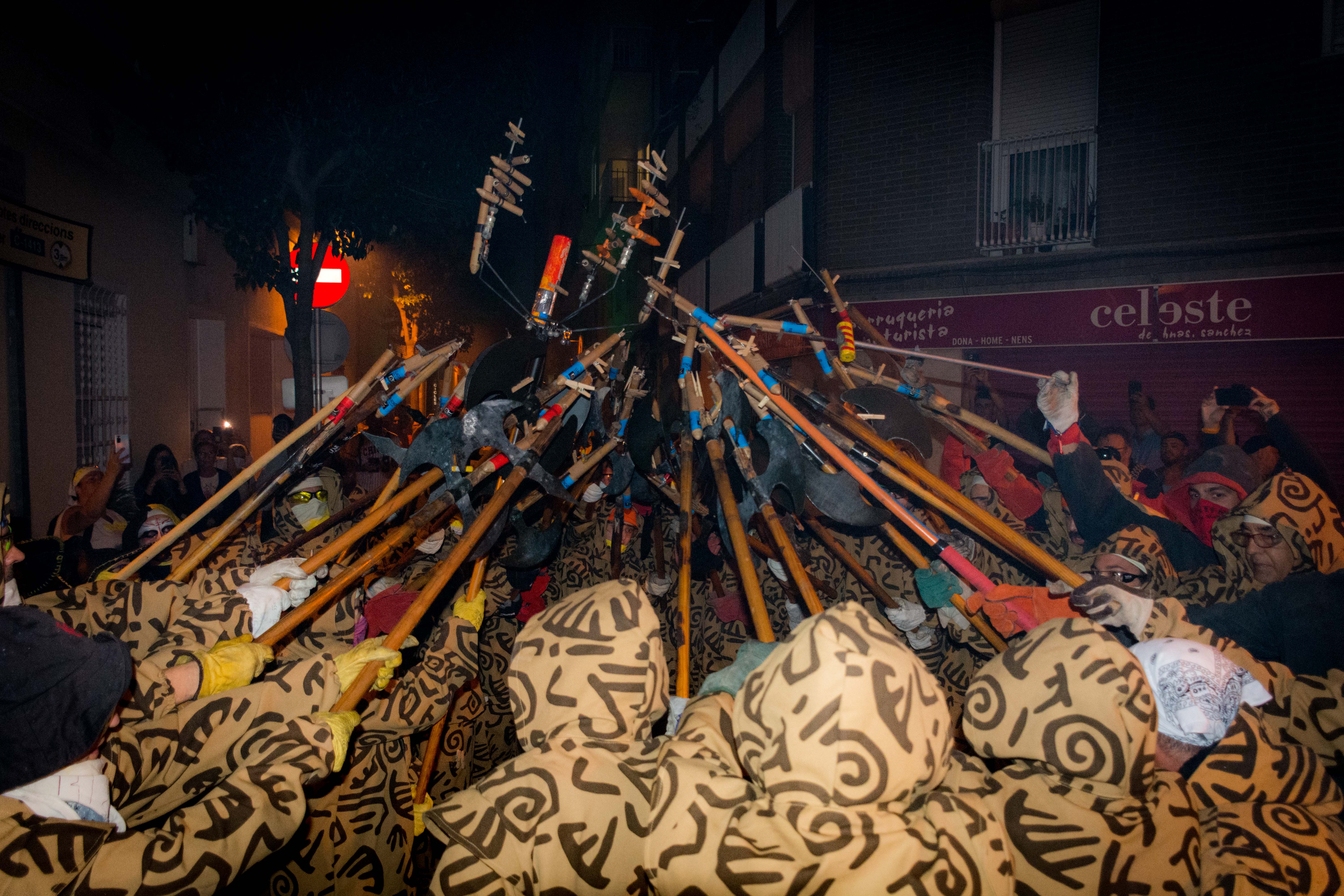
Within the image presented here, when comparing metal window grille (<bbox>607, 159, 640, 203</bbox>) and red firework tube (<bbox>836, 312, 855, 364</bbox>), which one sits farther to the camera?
metal window grille (<bbox>607, 159, 640, 203</bbox>)

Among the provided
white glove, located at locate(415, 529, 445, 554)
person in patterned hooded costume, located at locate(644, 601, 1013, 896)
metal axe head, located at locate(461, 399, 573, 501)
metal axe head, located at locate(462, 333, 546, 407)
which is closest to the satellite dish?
white glove, located at locate(415, 529, 445, 554)

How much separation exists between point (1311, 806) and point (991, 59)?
10.2m

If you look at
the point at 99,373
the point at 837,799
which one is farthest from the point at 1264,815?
the point at 99,373

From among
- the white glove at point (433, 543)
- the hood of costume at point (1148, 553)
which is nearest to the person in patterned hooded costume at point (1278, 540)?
the hood of costume at point (1148, 553)

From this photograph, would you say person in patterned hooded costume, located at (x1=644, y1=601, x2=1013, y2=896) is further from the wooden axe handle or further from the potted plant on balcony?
the potted plant on balcony

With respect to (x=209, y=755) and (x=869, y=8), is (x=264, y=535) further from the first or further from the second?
(x=869, y=8)

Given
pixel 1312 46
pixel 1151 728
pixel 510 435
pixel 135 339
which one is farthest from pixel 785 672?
pixel 135 339

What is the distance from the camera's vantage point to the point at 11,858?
174 cm

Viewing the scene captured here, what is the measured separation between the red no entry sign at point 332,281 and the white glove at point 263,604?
946 cm

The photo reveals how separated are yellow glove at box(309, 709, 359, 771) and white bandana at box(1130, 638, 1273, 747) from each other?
274 cm

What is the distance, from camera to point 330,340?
9.12 meters

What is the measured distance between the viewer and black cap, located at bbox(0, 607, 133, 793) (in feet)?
6.06

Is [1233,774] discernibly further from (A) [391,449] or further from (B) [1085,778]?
(A) [391,449]

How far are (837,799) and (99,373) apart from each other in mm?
10566
